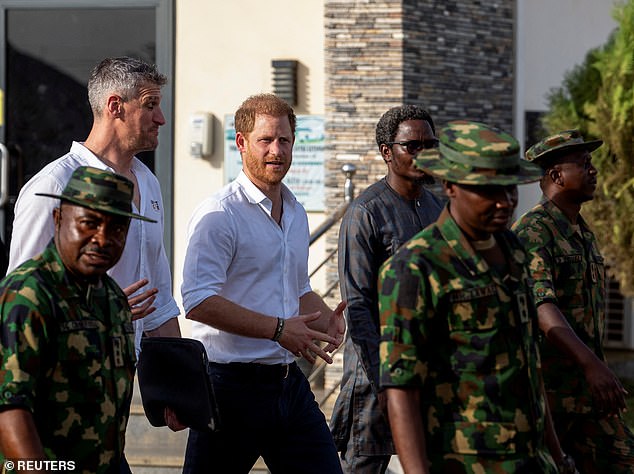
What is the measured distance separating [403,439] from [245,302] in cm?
145

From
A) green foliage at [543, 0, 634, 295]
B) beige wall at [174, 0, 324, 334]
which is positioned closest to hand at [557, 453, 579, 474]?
beige wall at [174, 0, 324, 334]

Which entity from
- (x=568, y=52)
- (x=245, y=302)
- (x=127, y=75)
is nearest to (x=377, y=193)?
(x=245, y=302)

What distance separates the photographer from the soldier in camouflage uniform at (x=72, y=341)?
3.21 meters

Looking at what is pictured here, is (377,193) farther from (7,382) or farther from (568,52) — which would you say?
(568,52)

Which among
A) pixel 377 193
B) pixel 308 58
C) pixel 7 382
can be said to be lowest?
pixel 7 382

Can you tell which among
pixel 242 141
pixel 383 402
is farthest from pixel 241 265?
pixel 383 402

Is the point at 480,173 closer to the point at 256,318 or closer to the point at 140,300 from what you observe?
the point at 140,300

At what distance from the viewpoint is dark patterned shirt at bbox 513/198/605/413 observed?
4.99 m

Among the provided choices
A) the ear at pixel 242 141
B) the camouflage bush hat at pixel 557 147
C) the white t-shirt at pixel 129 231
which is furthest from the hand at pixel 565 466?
the ear at pixel 242 141

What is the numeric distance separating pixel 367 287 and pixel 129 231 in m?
0.92

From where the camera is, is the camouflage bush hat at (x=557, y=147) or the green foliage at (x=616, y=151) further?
the green foliage at (x=616, y=151)

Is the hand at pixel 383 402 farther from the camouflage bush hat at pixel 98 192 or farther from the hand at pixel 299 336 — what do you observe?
the camouflage bush hat at pixel 98 192

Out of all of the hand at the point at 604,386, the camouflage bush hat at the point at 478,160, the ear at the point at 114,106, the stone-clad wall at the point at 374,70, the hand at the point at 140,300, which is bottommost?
the hand at the point at 604,386

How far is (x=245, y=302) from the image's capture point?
468cm
